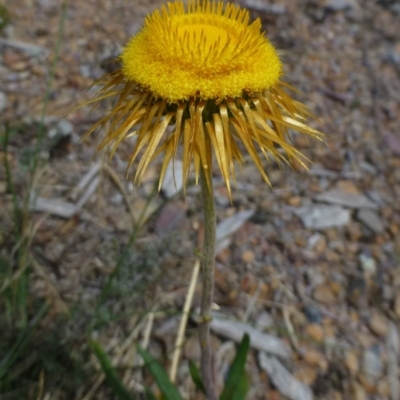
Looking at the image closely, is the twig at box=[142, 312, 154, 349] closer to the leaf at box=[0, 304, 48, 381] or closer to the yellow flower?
the leaf at box=[0, 304, 48, 381]

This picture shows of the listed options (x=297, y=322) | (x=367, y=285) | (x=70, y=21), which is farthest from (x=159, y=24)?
(x=70, y=21)

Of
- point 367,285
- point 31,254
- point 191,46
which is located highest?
point 191,46

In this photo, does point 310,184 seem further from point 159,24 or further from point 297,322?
point 159,24

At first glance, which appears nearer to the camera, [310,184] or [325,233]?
[325,233]

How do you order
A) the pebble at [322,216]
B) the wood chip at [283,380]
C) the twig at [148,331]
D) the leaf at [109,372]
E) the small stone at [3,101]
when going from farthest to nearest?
the small stone at [3,101], the pebble at [322,216], the twig at [148,331], the wood chip at [283,380], the leaf at [109,372]

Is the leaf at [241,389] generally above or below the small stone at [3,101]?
below

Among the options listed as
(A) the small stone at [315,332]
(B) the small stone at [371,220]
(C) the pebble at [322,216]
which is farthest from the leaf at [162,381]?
(B) the small stone at [371,220]

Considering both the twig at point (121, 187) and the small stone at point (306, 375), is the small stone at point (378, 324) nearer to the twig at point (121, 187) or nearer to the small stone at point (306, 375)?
the small stone at point (306, 375)

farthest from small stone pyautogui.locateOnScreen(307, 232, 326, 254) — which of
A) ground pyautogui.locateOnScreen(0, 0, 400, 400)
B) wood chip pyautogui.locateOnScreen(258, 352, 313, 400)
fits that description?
wood chip pyautogui.locateOnScreen(258, 352, 313, 400)
